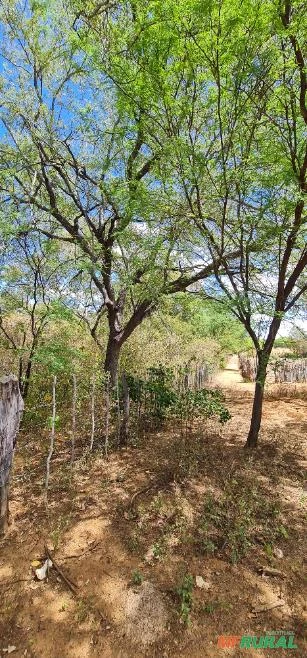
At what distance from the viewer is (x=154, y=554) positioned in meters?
2.92

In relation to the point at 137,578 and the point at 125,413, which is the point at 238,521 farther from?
the point at 125,413

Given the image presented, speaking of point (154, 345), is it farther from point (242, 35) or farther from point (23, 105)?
point (242, 35)

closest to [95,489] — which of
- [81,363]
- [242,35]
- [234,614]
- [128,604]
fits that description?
[128,604]

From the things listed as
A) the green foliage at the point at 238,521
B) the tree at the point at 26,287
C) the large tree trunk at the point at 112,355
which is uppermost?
the tree at the point at 26,287

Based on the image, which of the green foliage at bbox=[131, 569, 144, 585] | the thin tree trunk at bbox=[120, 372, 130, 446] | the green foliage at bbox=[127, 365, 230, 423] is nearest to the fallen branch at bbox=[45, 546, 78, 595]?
the green foliage at bbox=[131, 569, 144, 585]

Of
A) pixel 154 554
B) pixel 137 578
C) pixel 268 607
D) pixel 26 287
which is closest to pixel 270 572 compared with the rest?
pixel 268 607

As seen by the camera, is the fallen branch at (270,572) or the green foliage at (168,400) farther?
the green foliage at (168,400)

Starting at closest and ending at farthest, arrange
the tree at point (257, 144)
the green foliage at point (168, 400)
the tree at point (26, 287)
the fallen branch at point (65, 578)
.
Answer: the fallen branch at point (65, 578)
the tree at point (257, 144)
the green foliage at point (168, 400)
the tree at point (26, 287)

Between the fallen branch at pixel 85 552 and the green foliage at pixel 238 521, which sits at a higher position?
the green foliage at pixel 238 521

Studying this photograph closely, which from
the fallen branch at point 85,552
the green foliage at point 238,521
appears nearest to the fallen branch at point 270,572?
the green foliage at point 238,521

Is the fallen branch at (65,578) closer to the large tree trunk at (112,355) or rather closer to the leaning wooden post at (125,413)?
the leaning wooden post at (125,413)

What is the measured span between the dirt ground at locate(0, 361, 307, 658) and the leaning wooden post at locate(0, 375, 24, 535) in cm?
39

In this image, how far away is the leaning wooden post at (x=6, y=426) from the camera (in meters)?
2.98

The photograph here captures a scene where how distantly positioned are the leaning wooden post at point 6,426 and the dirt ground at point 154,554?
1.28 feet
